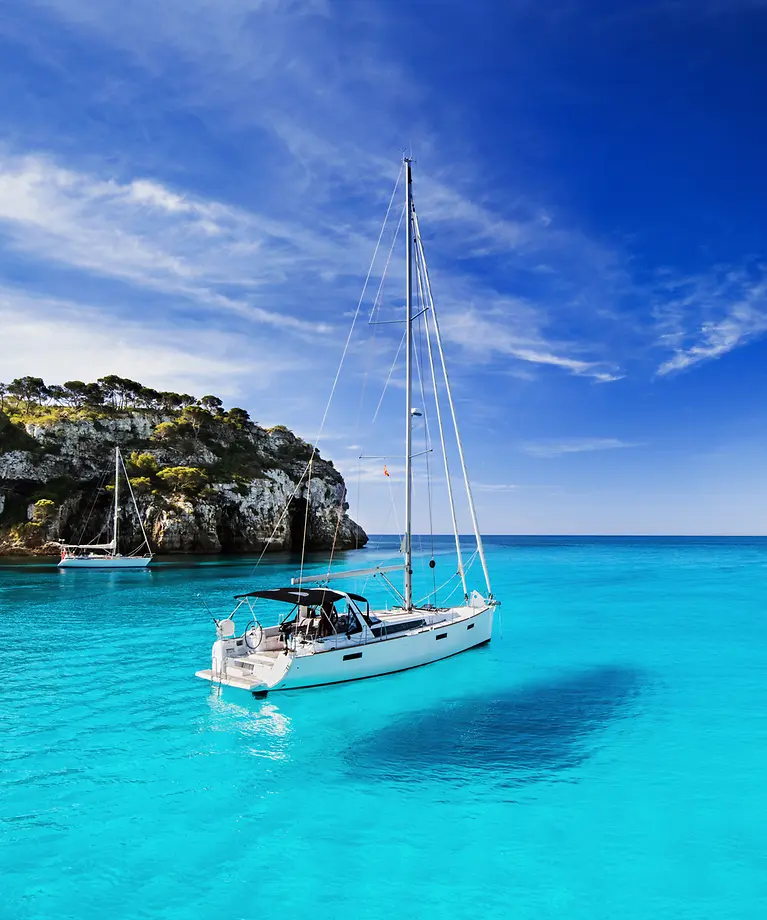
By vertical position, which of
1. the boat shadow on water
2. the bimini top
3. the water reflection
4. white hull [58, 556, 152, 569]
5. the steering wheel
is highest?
the bimini top

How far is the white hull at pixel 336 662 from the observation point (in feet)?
51.6

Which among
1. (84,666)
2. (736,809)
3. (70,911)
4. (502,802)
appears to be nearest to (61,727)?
(84,666)

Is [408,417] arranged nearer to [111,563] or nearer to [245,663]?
[245,663]

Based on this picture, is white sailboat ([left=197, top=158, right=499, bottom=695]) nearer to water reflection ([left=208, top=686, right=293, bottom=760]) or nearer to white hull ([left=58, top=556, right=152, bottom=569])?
water reflection ([left=208, top=686, right=293, bottom=760])

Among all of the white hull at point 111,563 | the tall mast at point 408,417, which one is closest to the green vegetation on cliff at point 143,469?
the white hull at point 111,563

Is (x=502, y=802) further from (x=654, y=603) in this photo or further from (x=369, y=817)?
(x=654, y=603)

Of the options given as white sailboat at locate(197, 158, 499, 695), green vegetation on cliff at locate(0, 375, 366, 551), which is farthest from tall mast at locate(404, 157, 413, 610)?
green vegetation on cliff at locate(0, 375, 366, 551)

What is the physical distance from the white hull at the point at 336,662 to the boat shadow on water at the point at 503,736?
90.4 inches

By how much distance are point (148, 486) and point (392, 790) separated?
73.2 m

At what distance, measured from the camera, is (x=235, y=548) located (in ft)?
281

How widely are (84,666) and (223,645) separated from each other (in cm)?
772

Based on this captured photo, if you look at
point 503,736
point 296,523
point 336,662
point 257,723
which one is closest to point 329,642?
point 336,662

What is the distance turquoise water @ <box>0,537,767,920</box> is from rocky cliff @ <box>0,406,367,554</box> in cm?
4913

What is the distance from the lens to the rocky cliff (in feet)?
237
